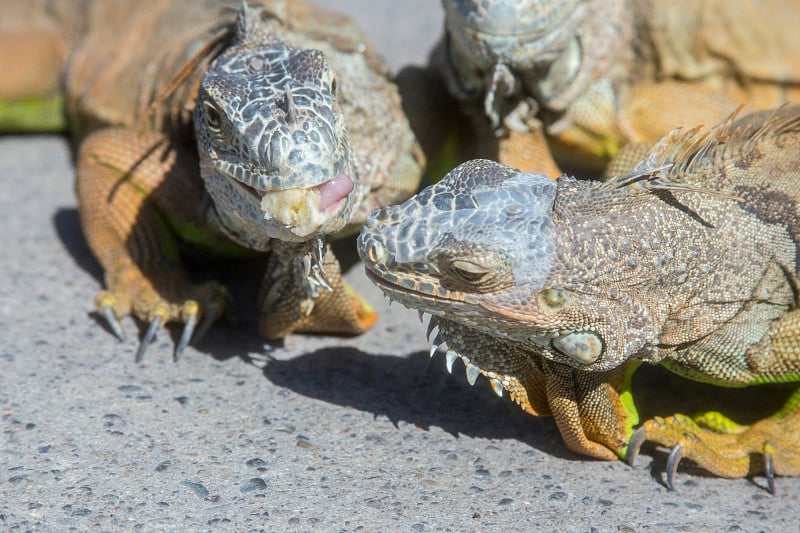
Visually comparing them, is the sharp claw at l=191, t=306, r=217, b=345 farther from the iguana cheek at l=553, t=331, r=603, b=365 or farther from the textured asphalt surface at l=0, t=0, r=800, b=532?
the iguana cheek at l=553, t=331, r=603, b=365

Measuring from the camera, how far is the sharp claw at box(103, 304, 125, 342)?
483cm

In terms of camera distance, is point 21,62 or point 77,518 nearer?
point 77,518

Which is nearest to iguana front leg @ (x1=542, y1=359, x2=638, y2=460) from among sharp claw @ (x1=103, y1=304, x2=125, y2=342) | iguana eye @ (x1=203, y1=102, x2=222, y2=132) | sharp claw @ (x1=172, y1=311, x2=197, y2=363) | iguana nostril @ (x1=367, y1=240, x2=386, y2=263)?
iguana nostril @ (x1=367, y1=240, x2=386, y2=263)

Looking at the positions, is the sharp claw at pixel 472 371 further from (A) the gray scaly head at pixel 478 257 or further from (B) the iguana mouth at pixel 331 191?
(B) the iguana mouth at pixel 331 191

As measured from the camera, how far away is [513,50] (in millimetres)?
4844

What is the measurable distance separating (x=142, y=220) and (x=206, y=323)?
0.76 m

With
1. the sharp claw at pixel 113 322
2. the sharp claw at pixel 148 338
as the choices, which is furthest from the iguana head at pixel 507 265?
the sharp claw at pixel 113 322

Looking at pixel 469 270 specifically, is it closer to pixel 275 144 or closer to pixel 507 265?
pixel 507 265

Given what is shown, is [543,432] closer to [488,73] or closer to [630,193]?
[630,193]

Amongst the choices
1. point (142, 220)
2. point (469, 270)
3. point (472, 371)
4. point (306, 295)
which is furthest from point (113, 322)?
point (469, 270)

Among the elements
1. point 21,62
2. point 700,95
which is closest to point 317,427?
point 700,95

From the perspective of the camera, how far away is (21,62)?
695 cm

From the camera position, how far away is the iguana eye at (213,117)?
4.07 metres

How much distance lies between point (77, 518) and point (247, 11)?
8.61ft
